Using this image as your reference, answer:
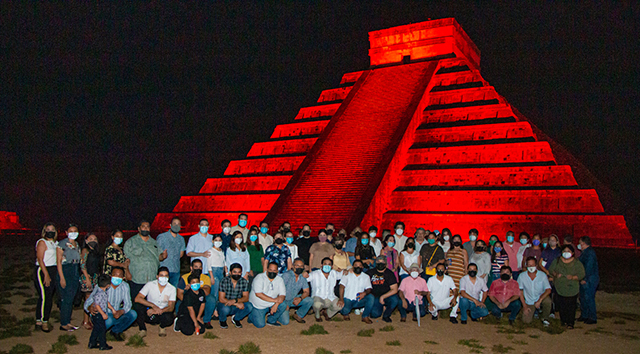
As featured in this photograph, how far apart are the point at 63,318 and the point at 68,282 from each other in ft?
2.10

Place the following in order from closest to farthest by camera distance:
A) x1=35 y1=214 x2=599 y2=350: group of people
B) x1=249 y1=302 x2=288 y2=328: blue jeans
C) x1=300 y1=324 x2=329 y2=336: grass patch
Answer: x1=35 y1=214 x2=599 y2=350: group of people < x1=300 y1=324 x2=329 y2=336: grass patch < x1=249 y1=302 x2=288 y2=328: blue jeans

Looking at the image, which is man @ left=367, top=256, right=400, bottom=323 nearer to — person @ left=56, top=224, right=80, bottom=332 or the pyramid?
person @ left=56, top=224, right=80, bottom=332

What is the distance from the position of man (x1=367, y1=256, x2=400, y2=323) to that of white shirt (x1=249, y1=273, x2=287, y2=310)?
1779 mm

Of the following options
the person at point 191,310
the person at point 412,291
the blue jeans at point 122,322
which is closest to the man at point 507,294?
the person at point 412,291

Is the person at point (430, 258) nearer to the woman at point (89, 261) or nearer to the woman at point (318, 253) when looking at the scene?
the woman at point (318, 253)

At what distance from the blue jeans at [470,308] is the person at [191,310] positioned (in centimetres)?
466

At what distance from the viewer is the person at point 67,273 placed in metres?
8.48

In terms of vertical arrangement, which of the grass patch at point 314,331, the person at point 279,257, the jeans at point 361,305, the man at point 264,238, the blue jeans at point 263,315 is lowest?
the grass patch at point 314,331

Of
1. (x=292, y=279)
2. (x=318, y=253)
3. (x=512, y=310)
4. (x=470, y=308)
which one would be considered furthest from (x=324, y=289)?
(x=512, y=310)

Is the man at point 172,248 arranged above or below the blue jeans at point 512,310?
above

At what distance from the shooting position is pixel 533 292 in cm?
985

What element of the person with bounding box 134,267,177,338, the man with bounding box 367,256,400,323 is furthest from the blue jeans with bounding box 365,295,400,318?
the person with bounding box 134,267,177,338

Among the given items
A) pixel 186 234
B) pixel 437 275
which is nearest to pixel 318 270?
pixel 437 275

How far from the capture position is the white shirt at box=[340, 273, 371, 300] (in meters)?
10.1
